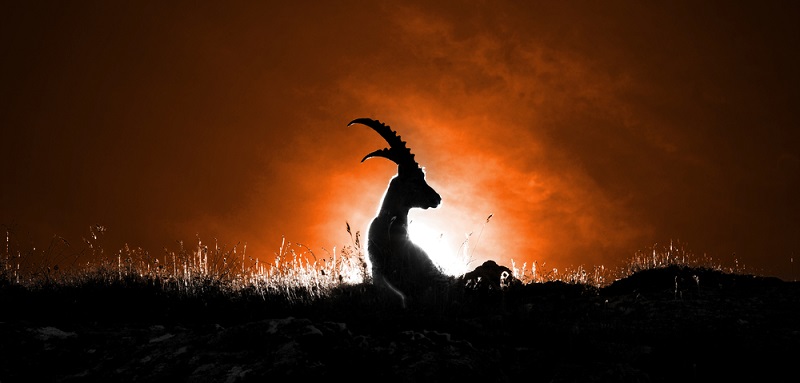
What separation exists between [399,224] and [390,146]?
52.3 inches

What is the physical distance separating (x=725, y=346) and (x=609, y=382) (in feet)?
6.63

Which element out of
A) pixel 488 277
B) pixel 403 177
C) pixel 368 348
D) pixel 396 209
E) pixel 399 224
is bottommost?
pixel 368 348

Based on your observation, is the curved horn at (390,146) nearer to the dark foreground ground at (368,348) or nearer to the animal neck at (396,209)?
the animal neck at (396,209)

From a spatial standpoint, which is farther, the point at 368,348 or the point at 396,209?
the point at 396,209

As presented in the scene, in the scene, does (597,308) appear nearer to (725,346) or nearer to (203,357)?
(725,346)

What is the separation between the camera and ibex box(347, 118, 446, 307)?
30.6ft

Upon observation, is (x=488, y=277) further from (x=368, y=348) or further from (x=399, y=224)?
(x=368, y=348)

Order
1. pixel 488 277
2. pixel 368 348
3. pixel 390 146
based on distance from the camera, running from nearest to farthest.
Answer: pixel 368 348 < pixel 390 146 < pixel 488 277

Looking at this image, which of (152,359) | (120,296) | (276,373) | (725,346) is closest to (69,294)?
(120,296)

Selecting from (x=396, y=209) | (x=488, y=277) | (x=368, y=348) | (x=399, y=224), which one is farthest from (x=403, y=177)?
(x=368, y=348)

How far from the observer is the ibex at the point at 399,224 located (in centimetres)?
934

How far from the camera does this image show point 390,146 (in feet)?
32.0

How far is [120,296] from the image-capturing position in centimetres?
883

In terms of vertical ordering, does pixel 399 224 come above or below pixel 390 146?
below
